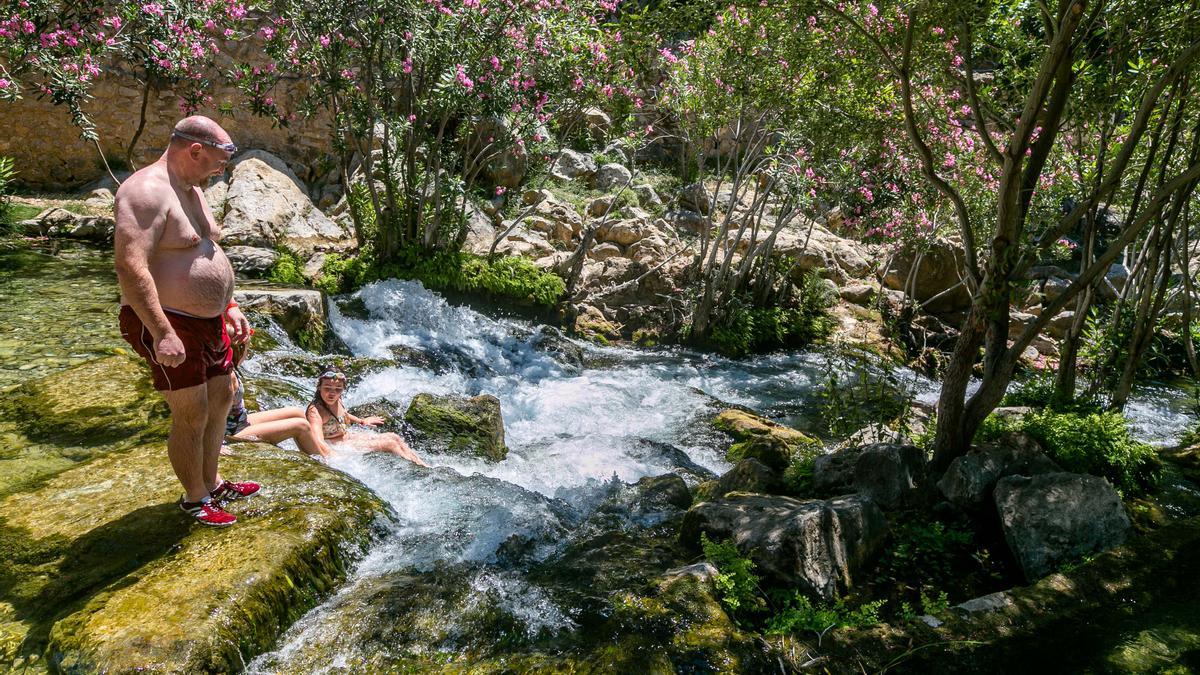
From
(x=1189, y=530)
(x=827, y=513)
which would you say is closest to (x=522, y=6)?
(x=827, y=513)

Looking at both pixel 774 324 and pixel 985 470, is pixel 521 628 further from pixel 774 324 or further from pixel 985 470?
pixel 774 324

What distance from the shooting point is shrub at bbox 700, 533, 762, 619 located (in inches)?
135

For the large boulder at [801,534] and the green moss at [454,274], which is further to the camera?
the green moss at [454,274]

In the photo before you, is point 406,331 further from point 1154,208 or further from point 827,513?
point 1154,208

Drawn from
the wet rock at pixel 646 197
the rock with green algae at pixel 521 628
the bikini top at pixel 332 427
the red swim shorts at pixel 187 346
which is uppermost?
the wet rock at pixel 646 197

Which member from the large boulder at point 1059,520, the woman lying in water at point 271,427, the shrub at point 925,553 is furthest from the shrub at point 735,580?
the woman lying in water at point 271,427

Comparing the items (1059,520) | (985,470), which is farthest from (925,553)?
(985,470)

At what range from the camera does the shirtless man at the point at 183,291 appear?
2.84 metres

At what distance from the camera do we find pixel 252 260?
1204cm

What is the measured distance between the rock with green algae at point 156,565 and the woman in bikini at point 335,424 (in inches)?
48.1

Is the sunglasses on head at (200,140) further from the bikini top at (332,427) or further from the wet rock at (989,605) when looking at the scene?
the wet rock at (989,605)

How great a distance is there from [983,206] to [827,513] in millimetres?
10914

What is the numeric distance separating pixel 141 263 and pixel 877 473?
4.95m

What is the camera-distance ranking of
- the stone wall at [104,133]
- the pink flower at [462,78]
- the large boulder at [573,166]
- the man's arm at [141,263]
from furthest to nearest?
the large boulder at [573,166]
the stone wall at [104,133]
the pink flower at [462,78]
the man's arm at [141,263]
